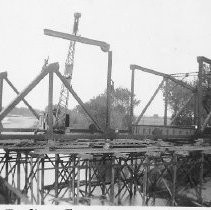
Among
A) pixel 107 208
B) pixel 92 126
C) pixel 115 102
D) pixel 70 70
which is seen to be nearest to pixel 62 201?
pixel 92 126

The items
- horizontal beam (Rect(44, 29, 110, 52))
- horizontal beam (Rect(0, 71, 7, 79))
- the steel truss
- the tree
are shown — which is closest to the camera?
horizontal beam (Rect(44, 29, 110, 52))

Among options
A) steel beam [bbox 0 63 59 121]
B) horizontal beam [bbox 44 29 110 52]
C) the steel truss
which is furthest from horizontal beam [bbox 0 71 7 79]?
steel beam [bbox 0 63 59 121]

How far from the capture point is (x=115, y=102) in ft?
195

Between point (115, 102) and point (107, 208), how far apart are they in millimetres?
52653

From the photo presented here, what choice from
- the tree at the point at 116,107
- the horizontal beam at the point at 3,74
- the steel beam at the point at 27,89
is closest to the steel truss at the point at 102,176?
the steel beam at the point at 27,89

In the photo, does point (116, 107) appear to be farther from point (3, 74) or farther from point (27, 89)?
point (27, 89)

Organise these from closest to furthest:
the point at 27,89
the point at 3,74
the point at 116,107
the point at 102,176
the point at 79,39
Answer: the point at 27,89 < the point at 79,39 < the point at 3,74 < the point at 102,176 < the point at 116,107

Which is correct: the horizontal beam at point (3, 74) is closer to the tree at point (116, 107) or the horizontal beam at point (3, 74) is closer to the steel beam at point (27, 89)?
the steel beam at point (27, 89)

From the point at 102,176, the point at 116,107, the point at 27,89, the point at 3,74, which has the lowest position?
the point at 102,176

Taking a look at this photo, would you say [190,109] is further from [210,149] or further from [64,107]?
[210,149]

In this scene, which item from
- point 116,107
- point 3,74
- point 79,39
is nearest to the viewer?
point 79,39

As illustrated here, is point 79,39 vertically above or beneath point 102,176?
above

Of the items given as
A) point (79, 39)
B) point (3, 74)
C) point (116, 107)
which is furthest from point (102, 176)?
point (116, 107)

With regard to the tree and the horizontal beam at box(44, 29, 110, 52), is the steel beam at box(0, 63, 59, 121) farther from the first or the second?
the tree
